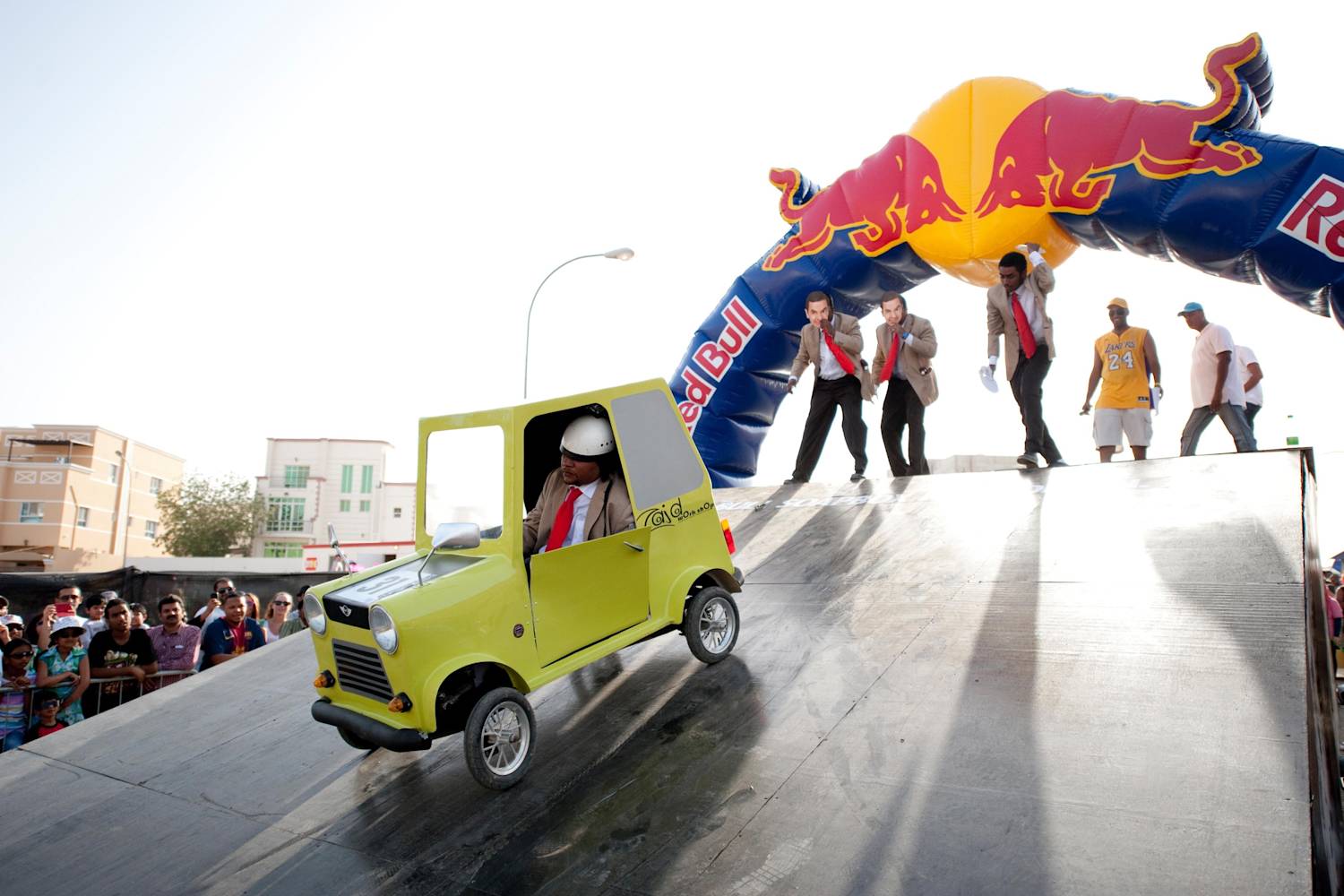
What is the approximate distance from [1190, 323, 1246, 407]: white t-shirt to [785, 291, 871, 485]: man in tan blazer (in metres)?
3.39

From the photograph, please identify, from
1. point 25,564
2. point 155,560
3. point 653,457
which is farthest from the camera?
point 25,564

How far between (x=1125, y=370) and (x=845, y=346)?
293cm

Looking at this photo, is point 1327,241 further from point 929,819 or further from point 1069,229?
point 929,819

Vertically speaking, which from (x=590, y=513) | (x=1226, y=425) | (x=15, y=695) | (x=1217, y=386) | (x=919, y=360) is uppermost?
(x=919, y=360)

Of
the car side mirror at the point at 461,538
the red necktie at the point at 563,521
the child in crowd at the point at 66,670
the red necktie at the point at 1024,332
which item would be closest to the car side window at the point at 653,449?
the red necktie at the point at 563,521

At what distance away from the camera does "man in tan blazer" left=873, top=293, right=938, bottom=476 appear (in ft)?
27.9

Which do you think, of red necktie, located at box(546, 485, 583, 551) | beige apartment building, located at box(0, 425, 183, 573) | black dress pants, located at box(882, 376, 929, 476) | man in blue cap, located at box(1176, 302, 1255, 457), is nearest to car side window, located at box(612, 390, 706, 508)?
red necktie, located at box(546, 485, 583, 551)

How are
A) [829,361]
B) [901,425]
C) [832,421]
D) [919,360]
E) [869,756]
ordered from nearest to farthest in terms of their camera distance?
[869,756]
[919,360]
[829,361]
[901,425]
[832,421]

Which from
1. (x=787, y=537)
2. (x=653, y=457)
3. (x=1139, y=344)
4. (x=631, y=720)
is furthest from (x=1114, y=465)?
(x=631, y=720)

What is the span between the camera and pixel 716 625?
4898 millimetres

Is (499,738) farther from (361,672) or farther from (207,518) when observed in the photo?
(207,518)

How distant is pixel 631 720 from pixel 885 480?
16.2 ft

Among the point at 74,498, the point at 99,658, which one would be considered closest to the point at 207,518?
the point at 74,498

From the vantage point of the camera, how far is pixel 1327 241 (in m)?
7.71
